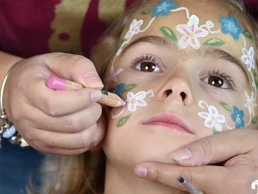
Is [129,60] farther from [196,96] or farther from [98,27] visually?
[98,27]

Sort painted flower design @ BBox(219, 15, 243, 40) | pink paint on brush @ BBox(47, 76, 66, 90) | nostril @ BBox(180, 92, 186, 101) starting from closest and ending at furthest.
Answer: pink paint on brush @ BBox(47, 76, 66, 90), nostril @ BBox(180, 92, 186, 101), painted flower design @ BBox(219, 15, 243, 40)

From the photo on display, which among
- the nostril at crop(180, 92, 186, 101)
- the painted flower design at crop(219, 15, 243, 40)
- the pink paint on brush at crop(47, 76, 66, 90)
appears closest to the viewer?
the pink paint on brush at crop(47, 76, 66, 90)

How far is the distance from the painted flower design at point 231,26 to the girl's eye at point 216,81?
103mm

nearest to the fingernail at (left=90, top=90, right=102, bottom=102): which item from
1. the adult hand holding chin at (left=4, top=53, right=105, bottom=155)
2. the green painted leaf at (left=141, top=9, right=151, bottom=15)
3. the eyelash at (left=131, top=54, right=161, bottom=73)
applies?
the adult hand holding chin at (left=4, top=53, right=105, bottom=155)

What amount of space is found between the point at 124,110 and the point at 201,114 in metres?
0.16

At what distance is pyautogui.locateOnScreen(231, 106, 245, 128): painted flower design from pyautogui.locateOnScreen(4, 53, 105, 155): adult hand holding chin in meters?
0.28

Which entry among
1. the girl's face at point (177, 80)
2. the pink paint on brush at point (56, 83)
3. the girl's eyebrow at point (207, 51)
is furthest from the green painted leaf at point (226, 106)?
the pink paint on brush at point (56, 83)

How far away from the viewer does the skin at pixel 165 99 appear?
1.00 meters

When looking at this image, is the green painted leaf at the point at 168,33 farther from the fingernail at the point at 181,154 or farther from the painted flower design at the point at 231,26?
the fingernail at the point at 181,154

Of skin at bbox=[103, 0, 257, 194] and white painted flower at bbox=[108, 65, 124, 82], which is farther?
white painted flower at bbox=[108, 65, 124, 82]

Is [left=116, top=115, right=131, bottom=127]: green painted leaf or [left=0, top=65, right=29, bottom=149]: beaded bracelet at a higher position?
[left=116, top=115, right=131, bottom=127]: green painted leaf

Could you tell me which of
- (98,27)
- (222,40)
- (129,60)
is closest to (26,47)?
(98,27)

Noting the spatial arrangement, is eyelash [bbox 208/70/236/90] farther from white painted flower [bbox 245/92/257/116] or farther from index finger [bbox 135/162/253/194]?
index finger [bbox 135/162/253/194]

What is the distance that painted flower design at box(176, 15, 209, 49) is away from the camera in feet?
3.67
